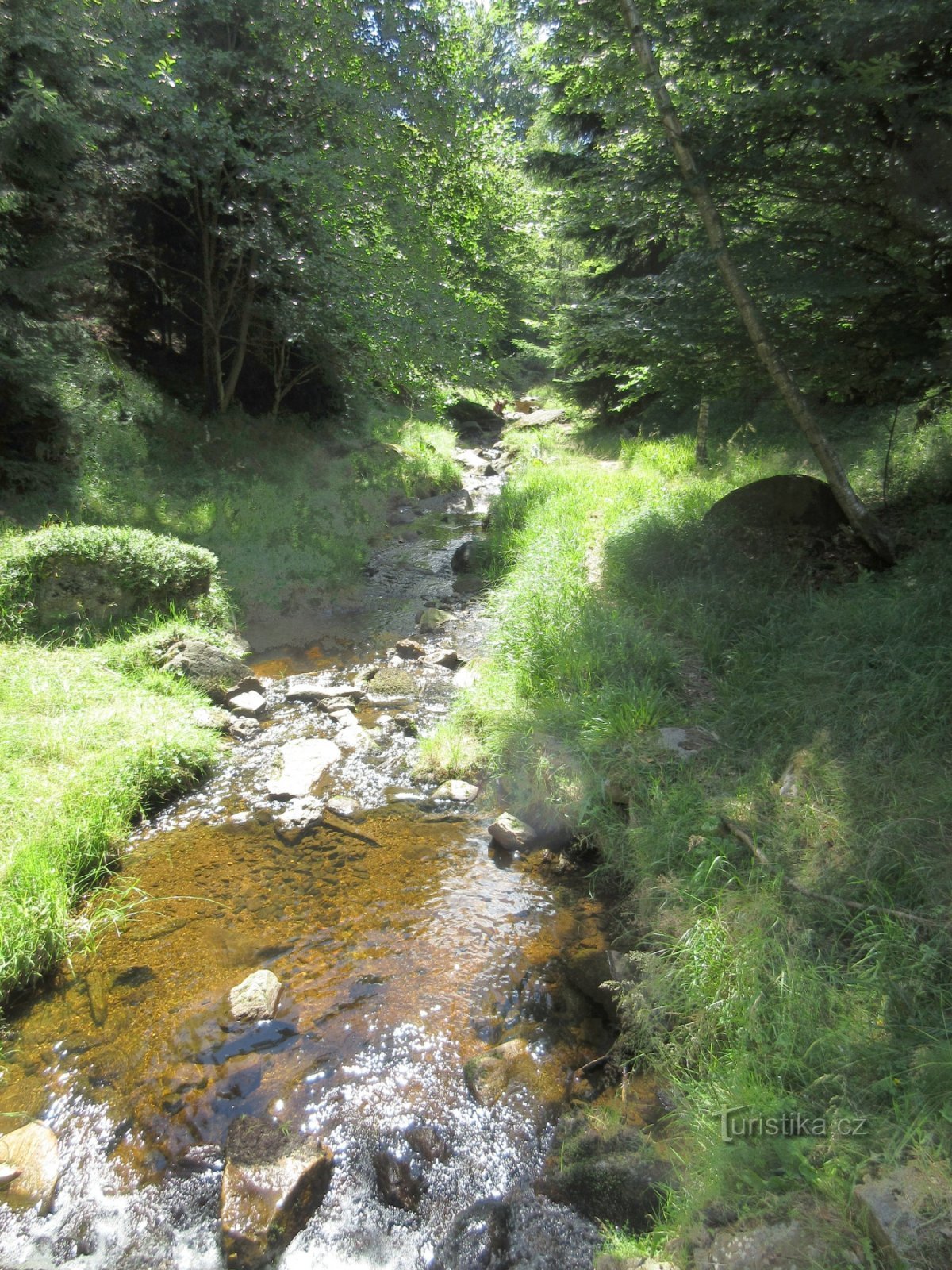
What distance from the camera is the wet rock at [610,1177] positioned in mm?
2584

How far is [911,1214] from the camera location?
192 centimetres

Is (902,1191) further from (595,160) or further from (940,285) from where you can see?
(595,160)

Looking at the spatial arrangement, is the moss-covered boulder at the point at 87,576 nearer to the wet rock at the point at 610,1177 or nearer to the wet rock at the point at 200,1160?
the wet rock at the point at 200,1160

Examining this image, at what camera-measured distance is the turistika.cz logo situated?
2.30 m

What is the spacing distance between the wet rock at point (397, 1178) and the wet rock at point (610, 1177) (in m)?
0.49

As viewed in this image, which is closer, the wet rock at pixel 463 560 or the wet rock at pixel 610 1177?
the wet rock at pixel 610 1177

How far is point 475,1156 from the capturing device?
9.56 feet

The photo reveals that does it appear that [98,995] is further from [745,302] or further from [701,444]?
[701,444]

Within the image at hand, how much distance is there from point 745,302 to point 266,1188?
672cm

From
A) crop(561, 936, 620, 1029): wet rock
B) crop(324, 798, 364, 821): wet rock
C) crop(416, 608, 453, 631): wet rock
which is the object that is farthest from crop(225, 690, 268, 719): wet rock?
crop(561, 936, 620, 1029): wet rock

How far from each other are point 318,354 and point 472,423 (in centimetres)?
1089

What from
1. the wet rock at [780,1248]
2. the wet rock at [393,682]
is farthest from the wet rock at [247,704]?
the wet rock at [780,1248]

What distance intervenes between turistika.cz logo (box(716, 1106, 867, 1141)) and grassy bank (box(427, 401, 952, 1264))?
0.06ft

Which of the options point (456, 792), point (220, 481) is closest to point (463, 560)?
point (220, 481)
